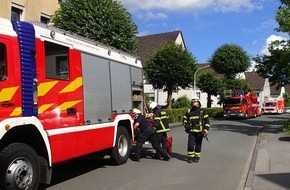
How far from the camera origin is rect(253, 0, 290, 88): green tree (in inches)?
822

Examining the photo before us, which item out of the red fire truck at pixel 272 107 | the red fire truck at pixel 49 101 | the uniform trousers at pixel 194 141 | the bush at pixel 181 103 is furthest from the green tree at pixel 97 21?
the red fire truck at pixel 272 107

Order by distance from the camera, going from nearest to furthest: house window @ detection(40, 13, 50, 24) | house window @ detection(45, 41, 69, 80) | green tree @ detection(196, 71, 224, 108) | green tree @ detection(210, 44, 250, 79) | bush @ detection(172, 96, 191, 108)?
house window @ detection(45, 41, 69, 80)
house window @ detection(40, 13, 50, 24)
green tree @ detection(196, 71, 224, 108)
bush @ detection(172, 96, 191, 108)
green tree @ detection(210, 44, 250, 79)

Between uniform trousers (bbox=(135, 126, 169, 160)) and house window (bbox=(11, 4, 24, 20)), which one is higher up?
house window (bbox=(11, 4, 24, 20))

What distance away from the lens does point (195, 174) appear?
957 cm

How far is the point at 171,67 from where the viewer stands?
122 ft

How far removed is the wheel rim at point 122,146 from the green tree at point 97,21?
8.16m

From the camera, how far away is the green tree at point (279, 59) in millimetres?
20869

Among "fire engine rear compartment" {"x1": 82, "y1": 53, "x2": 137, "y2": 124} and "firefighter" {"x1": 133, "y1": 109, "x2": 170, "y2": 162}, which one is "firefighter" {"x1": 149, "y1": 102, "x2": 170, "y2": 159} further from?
"fire engine rear compartment" {"x1": 82, "y1": 53, "x2": 137, "y2": 124}

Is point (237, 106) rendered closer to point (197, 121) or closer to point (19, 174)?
point (197, 121)

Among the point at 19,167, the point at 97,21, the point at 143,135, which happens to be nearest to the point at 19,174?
the point at 19,167

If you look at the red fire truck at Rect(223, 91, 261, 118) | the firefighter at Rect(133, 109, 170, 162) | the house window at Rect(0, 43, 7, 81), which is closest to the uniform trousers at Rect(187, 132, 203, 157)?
the firefighter at Rect(133, 109, 170, 162)

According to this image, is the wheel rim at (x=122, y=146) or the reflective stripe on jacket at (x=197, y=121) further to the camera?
the reflective stripe on jacket at (x=197, y=121)

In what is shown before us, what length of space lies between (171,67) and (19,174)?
31.1 metres

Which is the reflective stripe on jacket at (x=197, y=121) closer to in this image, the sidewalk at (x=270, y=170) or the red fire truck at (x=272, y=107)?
the sidewalk at (x=270, y=170)
